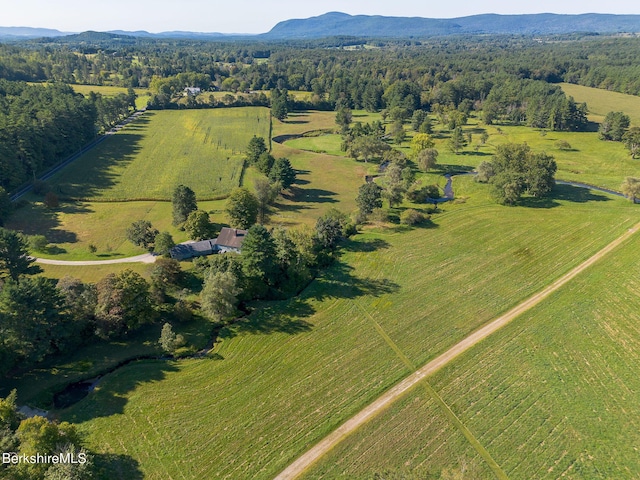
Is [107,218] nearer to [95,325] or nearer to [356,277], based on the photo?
[95,325]

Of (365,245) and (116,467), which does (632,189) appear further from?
(116,467)

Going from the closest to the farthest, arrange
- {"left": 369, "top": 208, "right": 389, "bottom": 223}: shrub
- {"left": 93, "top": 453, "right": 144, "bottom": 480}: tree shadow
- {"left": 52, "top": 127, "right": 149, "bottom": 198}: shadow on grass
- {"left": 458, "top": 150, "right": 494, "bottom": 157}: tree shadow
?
{"left": 93, "top": 453, "right": 144, "bottom": 480}: tree shadow < {"left": 369, "top": 208, "right": 389, "bottom": 223}: shrub < {"left": 52, "top": 127, "right": 149, "bottom": 198}: shadow on grass < {"left": 458, "top": 150, "right": 494, "bottom": 157}: tree shadow

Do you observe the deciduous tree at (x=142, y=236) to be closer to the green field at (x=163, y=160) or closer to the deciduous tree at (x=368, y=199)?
the green field at (x=163, y=160)

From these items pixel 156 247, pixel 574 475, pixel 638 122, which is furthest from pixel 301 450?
pixel 638 122

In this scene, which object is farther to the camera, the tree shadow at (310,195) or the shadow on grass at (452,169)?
the shadow on grass at (452,169)

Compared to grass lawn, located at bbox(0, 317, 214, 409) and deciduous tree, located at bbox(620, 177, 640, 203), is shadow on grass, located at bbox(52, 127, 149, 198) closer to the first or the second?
grass lawn, located at bbox(0, 317, 214, 409)

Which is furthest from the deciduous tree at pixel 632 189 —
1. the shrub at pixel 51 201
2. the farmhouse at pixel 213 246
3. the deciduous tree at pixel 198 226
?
the shrub at pixel 51 201

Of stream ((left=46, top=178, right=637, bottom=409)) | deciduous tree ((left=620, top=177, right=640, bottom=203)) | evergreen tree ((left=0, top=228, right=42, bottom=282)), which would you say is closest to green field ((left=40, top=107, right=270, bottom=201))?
evergreen tree ((left=0, top=228, right=42, bottom=282))

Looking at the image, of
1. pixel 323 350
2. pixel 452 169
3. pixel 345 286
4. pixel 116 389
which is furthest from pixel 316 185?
pixel 116 389
